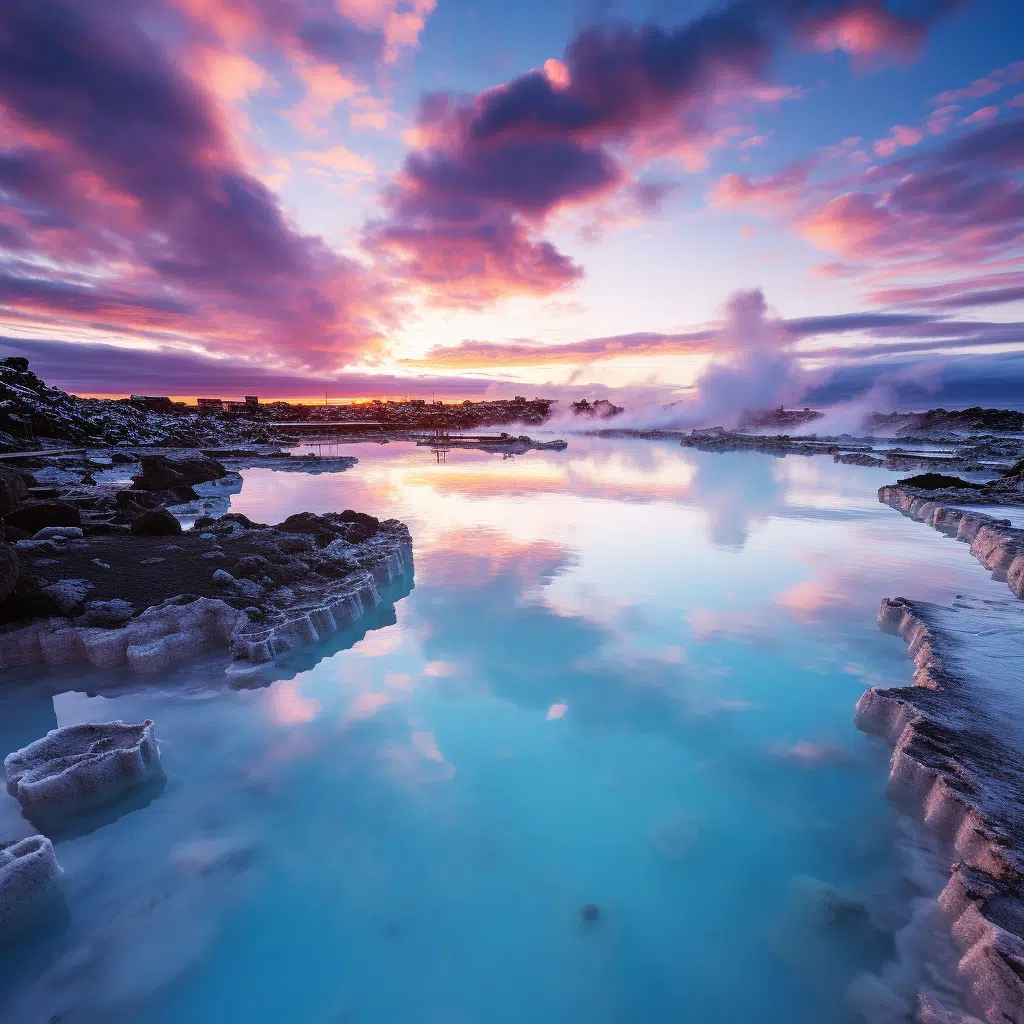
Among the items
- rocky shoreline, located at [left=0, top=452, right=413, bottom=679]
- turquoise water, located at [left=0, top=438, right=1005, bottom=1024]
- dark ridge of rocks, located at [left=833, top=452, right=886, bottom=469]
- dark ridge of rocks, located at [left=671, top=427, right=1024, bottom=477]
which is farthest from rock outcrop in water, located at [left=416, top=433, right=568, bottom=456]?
turquoise water, located at [left=0, top=438, right=1005, bottom=1024]

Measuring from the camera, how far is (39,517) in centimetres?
1435

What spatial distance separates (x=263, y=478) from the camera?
37.7 metres

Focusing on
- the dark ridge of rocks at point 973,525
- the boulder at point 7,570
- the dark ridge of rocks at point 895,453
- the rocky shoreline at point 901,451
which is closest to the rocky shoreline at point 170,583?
the boulder at point 7,570

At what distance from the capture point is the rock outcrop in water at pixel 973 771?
4227mm

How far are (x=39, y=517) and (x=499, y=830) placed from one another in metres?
15.9

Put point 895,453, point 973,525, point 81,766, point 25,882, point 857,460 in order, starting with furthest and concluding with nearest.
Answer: point 895,453 < point 857,460 < point 973,525 < point 81,766 < point 25,882

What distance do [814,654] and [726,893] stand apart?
6.63 m

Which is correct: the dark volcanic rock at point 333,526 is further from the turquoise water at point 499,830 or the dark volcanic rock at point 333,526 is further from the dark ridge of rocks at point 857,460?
the dark ridge of rocks at point 857,460

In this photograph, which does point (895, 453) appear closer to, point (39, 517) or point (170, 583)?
point (170, 583)

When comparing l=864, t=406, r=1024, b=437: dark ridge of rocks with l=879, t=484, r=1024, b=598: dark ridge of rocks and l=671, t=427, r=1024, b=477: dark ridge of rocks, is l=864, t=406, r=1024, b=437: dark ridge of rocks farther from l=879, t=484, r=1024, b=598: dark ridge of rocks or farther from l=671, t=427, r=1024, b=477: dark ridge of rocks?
l=879, t=484, r=1024, b=598: dark ridge of rocks

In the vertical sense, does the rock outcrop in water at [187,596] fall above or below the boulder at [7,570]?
below

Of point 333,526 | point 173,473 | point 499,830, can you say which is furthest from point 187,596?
point 173,473

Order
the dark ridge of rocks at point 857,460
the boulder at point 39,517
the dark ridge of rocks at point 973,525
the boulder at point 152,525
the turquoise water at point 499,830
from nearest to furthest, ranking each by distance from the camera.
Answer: the turquoise water at point 499,830 → the boulder at point 39,517 → the boulder at point 152,525 → the dark ridge of rocks at point 973,525 → the dark ridge of rocks at point 857,460

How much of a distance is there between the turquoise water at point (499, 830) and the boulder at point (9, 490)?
780 centimetres
